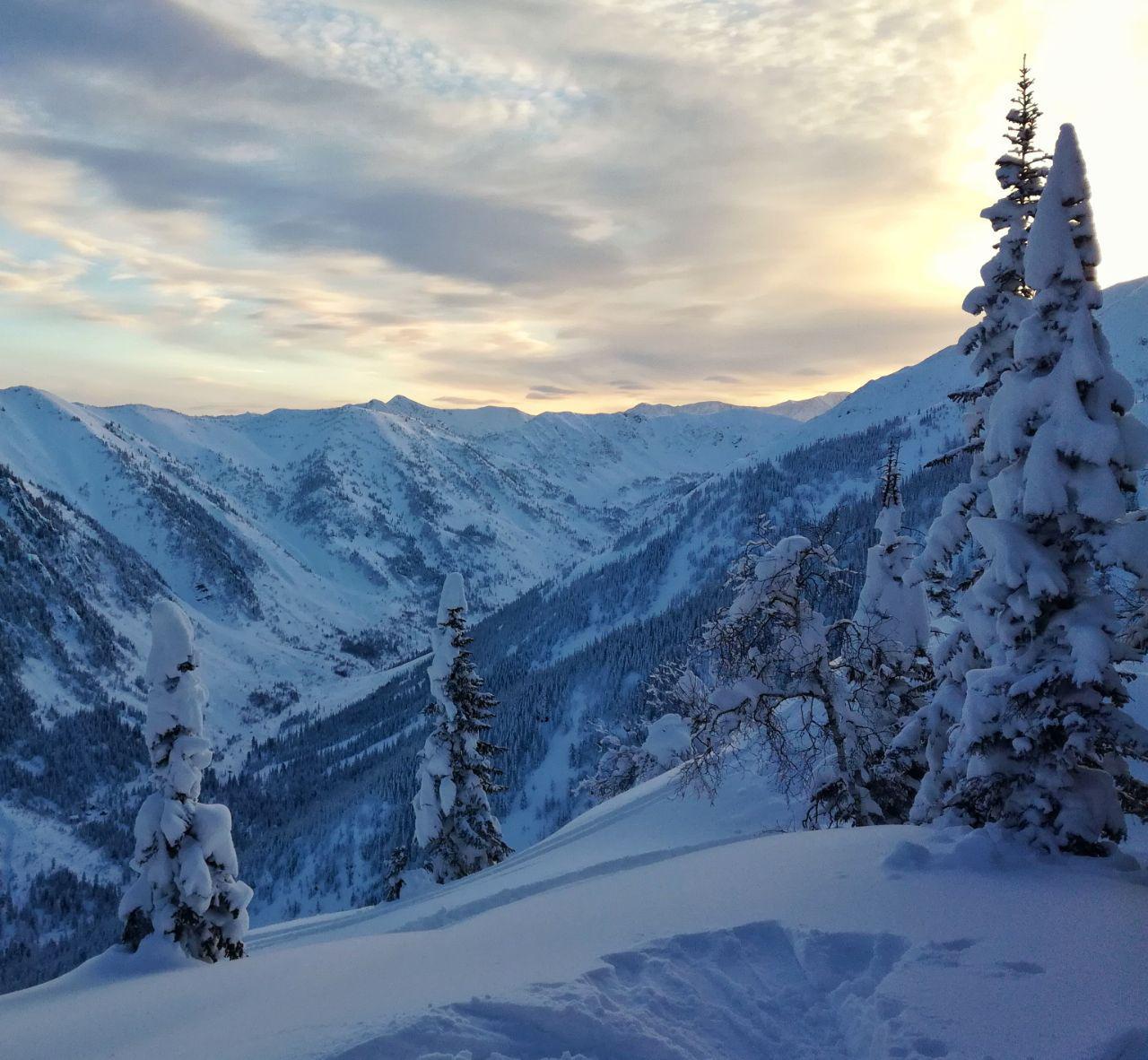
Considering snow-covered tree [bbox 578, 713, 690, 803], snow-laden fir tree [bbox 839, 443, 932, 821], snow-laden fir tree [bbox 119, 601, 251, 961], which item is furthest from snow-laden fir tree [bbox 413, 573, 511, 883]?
snow-laden fir tree [bbox 839, 443, 932, 821]

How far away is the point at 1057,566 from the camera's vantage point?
9047mm

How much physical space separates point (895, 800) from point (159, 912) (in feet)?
50.3

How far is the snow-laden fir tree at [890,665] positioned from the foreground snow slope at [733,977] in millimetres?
4457

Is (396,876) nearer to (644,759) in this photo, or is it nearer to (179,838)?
(644,759)

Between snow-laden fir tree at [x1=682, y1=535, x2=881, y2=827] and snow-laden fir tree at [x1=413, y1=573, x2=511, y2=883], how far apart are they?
1494 centimetres

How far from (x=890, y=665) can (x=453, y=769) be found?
16.5 metres

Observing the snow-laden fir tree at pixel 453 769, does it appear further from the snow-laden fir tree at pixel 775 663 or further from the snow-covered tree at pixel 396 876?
the snow-laden fir tree at pixel 775 663

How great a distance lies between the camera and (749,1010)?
5.88 m

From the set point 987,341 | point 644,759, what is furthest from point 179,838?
point 644,759

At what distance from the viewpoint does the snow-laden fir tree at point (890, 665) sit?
14539 mm

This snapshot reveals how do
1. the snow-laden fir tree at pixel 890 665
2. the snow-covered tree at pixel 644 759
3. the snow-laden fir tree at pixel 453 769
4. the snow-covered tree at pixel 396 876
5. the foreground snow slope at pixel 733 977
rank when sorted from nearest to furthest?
the foreground snow slope at pixel 733 977 → the snow-laden fir tree at pixel 890 665 → the snow-covered tree at pixel 396 876 → the snow-laden fir tree at pixel 453 769 → the snow-covered tree at pixel 644 759

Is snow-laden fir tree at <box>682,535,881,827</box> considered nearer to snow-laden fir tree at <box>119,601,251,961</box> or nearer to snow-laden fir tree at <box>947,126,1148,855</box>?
snow-laden fir tree at <box>947,126,1148,855</box>

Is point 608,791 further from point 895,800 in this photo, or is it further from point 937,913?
point 937,913

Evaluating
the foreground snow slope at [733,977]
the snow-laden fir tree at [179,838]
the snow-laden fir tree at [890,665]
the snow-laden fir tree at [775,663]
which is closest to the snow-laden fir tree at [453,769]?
the snow-laden fir tree at [179,838]
